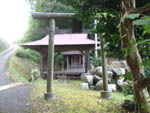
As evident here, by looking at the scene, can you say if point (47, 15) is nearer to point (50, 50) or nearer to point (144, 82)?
point (50, 50)

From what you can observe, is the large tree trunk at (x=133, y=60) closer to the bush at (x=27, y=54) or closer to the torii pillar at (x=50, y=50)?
the torii pillar at (x=50, y=50)

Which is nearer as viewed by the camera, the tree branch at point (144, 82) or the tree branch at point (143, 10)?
the tree branch at point (143, 10)

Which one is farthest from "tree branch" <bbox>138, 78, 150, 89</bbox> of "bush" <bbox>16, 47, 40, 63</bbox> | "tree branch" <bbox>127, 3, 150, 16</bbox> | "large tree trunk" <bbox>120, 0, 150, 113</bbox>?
"bush" <bbox>16, 47, 40, 63</bbox>

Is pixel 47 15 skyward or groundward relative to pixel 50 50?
skyward

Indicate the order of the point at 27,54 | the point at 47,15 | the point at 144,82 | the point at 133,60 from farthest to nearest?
the point at 27,54, the point at 47,15, the point at 133,60, the point at 144,82

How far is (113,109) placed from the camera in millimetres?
3568

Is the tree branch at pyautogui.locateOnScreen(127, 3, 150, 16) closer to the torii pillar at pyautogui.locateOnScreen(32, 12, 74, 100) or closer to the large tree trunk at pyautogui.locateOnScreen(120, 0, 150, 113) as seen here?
the large tree trunk at pyautogui.locateOnScreen(120, 0, 150, 113)

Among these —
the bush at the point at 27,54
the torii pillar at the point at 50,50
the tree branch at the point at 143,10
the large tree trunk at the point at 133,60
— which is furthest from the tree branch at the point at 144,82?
the bush at the point at 27,54

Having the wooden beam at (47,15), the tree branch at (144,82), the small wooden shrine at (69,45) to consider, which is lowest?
the tree branch at (144,82)

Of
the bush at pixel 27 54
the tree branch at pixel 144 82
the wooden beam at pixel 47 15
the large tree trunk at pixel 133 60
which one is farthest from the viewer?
the bush at pixel 27 54

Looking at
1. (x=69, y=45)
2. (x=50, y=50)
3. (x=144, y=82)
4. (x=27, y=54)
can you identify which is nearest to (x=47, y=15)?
(x=50, y=50)

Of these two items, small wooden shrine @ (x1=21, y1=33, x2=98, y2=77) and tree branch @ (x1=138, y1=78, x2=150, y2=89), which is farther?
small wooden shrine @ (x1=21, y1=33, x2=98, y2=77)

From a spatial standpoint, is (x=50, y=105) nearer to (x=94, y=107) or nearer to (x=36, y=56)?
(x=94, y=107)

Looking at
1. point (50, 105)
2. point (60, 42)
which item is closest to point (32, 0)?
point (60, 42)
